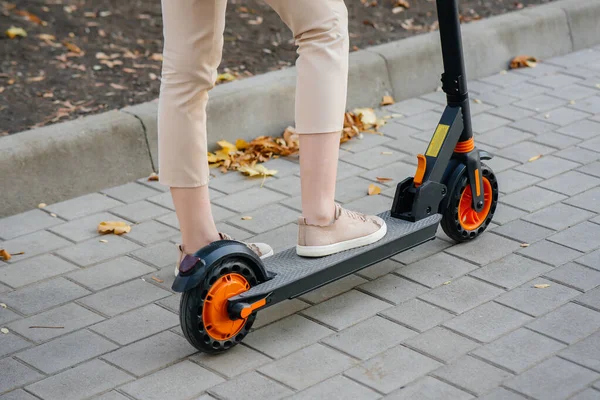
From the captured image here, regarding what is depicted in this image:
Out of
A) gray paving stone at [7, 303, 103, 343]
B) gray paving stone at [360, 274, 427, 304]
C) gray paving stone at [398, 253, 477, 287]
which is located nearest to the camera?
gray paving stone at [7, 303, 103, 343]

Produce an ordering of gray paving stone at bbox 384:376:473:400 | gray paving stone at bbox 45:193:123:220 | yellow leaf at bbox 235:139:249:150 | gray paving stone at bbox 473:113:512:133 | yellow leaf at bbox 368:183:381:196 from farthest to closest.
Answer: gray paving stone at bbox 473:113:512:133 < yellow leaf at bbox 235:139:249:150 < yellow leaf at bbox 368:183:381:196 < gray paving stone at bbox 45:193:123:220 < gray paving stone at bbox 384:376:473:400

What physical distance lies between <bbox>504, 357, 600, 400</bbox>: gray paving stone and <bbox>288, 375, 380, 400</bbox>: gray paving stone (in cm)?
41

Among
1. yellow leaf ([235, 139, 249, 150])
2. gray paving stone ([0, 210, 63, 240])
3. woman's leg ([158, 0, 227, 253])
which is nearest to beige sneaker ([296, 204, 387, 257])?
woman's leg ([158, 0, 227, 253])

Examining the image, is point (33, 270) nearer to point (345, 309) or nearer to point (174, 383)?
point (174, 383)

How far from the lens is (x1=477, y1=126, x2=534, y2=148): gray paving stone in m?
4.84

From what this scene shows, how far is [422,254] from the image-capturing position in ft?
12.2

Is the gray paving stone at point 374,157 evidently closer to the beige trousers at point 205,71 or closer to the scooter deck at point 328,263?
the scooter deck at point 328,263

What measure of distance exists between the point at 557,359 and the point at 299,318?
84 centimetres

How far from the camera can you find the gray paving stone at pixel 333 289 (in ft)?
11.2

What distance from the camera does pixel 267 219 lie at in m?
4.08

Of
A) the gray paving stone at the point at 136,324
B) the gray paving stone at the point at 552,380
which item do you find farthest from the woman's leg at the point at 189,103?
the gray paving stone at the point at 552,380

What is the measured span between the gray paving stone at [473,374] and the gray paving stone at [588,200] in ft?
4.49

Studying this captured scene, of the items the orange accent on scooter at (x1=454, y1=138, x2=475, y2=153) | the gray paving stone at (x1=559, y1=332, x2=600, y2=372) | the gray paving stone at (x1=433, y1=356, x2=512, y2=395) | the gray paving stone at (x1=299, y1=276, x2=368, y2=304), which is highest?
the orange accent on scooter at (x1=454, y1=138, x2=475, y2=153)

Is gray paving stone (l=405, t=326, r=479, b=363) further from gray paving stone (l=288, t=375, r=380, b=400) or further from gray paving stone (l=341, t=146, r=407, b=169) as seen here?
gray paving stone (l=341, t=146, r=407, b=169)
